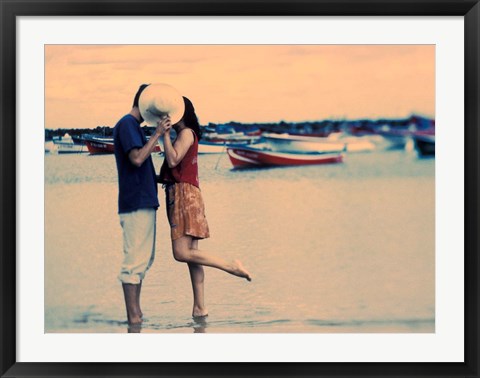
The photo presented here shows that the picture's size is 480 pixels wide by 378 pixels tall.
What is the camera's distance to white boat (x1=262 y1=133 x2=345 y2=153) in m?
6.08

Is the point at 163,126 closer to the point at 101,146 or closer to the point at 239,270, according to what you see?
the point at 101,146

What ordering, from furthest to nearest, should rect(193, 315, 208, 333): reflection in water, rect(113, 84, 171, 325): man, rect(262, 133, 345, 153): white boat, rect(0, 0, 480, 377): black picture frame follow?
1. rect(262, 133, 345, 153): white boat
2. rect(113, 84, 171, 325): man
3. rect(193, 315, 208, 333): reflection in water
4. rect(0, 0, 480, 377): black picture frame

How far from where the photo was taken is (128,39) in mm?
5855

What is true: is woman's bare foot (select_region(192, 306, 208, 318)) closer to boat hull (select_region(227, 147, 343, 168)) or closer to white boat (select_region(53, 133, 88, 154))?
boat hull (select_region(227, 147, 343, 168))

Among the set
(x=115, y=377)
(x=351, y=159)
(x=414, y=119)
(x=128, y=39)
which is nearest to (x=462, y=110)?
(x=414, y=119)

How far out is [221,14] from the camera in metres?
5.69

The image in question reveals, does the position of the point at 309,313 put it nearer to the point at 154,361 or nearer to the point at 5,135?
the point at 154,361

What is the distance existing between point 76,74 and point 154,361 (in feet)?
5.62

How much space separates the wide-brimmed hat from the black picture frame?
0.47 meters

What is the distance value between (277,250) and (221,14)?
4.62ft

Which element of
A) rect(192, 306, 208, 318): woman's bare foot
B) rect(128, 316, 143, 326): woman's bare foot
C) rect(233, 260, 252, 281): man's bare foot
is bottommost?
rect(128, 316, 143, 326): woman's bare foot

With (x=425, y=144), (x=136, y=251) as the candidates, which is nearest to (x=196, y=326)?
(x=136, y=251)

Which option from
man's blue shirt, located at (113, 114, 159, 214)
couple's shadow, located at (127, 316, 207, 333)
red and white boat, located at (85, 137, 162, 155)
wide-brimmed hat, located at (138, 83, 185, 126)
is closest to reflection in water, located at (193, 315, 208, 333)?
couple's shadow, located at (127, 316, 207, 333)

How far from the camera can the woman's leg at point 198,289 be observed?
5988mm
